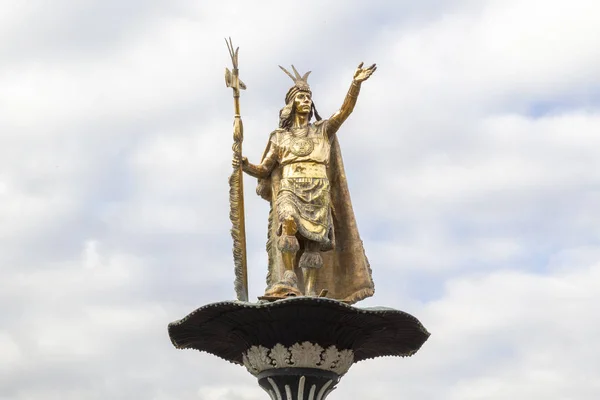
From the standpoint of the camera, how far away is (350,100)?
61.8 feet

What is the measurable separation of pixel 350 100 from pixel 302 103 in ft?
2.94

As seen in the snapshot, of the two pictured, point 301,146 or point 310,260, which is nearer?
point 310,260

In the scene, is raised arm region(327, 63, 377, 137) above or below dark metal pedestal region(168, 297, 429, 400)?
above

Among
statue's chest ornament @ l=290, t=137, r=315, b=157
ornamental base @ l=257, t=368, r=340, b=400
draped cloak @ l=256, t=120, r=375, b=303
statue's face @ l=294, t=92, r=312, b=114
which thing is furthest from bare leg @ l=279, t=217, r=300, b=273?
statue's face @ l=294, t=92, r=312, b=114

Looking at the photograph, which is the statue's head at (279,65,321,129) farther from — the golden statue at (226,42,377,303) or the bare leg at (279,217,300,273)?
the bare leg at (279,217,300,273)

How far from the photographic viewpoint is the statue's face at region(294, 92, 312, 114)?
19.2m

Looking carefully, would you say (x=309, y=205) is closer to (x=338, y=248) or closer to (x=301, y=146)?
(x=301, y=146)

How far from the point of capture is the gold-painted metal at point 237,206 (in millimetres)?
18375

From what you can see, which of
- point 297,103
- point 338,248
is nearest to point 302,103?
point 297,103

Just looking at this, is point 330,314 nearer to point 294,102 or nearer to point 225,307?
point 225,307

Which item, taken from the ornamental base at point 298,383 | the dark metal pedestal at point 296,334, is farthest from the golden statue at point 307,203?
the ornamental base at point 298,383

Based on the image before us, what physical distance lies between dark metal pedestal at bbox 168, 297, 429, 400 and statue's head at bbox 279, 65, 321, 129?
3933 mm

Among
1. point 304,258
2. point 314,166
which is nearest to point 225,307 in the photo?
point 304,258

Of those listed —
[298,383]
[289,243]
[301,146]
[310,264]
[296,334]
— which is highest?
[301,146]
